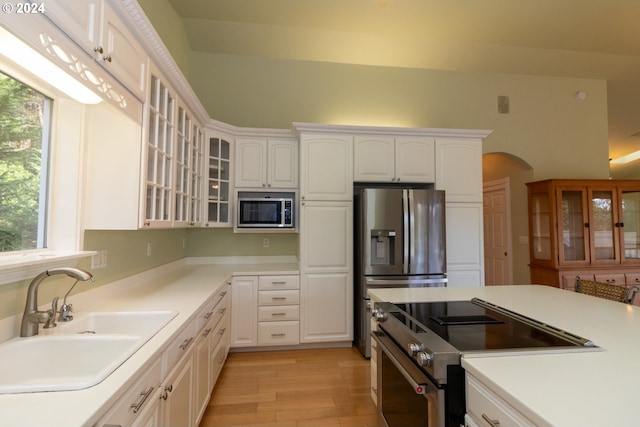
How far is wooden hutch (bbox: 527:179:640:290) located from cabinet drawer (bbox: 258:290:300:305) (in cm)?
326

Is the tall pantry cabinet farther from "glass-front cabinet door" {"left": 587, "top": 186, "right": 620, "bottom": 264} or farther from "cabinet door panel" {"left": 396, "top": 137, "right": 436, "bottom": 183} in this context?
"glass-front cabinet door" {"left": 587, "top": 186, "right": 620, "bottom": 264}

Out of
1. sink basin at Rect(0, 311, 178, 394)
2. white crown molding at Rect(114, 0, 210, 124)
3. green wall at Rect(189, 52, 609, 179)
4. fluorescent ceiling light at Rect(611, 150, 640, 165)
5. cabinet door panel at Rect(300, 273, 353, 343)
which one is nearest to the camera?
sink basin at Rect(0, 311, 178, 394)

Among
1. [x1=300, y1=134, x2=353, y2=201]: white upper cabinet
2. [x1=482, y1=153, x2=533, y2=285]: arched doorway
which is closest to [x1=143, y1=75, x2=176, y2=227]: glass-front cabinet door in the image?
[x1=300, y1=134, x2=353, y2=201]: white upper cabinet

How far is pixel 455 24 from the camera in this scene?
128 inches

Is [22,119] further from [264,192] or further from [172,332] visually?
[264,192]

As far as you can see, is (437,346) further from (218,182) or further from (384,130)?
(218,182)

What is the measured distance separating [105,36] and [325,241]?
2.33m

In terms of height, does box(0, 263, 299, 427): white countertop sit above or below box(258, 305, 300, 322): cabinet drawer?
above

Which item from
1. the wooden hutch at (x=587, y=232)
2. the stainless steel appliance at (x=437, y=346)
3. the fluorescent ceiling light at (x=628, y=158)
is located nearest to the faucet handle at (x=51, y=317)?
the stainless steel appliance at (x=437, y=346)

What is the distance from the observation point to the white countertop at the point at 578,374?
0.69 meters

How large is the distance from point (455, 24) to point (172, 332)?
3857mm

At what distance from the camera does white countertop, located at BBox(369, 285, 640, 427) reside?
69cm

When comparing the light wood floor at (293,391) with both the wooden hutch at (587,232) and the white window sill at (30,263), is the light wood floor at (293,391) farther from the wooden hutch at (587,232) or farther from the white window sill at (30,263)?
the wooden hutch at (587,232)

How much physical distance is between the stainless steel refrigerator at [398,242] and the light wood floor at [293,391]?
41 centimetres
